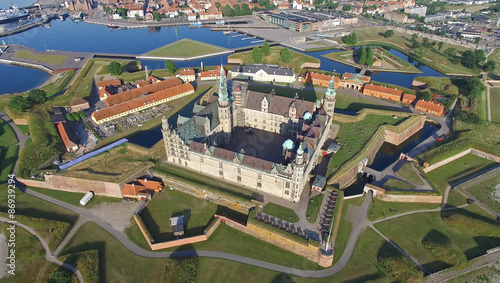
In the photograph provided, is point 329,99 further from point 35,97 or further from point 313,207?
point 35,97

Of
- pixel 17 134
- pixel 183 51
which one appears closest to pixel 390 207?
pixel 17 134

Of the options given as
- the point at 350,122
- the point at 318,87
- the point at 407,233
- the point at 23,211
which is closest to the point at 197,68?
the point at 318,87

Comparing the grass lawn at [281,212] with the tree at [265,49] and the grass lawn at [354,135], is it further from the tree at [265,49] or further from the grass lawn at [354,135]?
the tree at [265,49]

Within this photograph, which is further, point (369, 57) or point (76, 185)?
point (369, 57)

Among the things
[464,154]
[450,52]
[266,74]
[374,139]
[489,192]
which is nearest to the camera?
[489,192]

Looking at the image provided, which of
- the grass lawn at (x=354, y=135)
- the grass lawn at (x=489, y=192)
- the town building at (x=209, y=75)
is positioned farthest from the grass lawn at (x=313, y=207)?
the town building at (x=209, y=75)

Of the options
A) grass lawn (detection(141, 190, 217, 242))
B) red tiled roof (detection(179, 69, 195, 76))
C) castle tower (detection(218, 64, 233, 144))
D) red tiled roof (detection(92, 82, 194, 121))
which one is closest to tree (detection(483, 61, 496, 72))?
castle tower (detection(218, 64, 233, 144))
